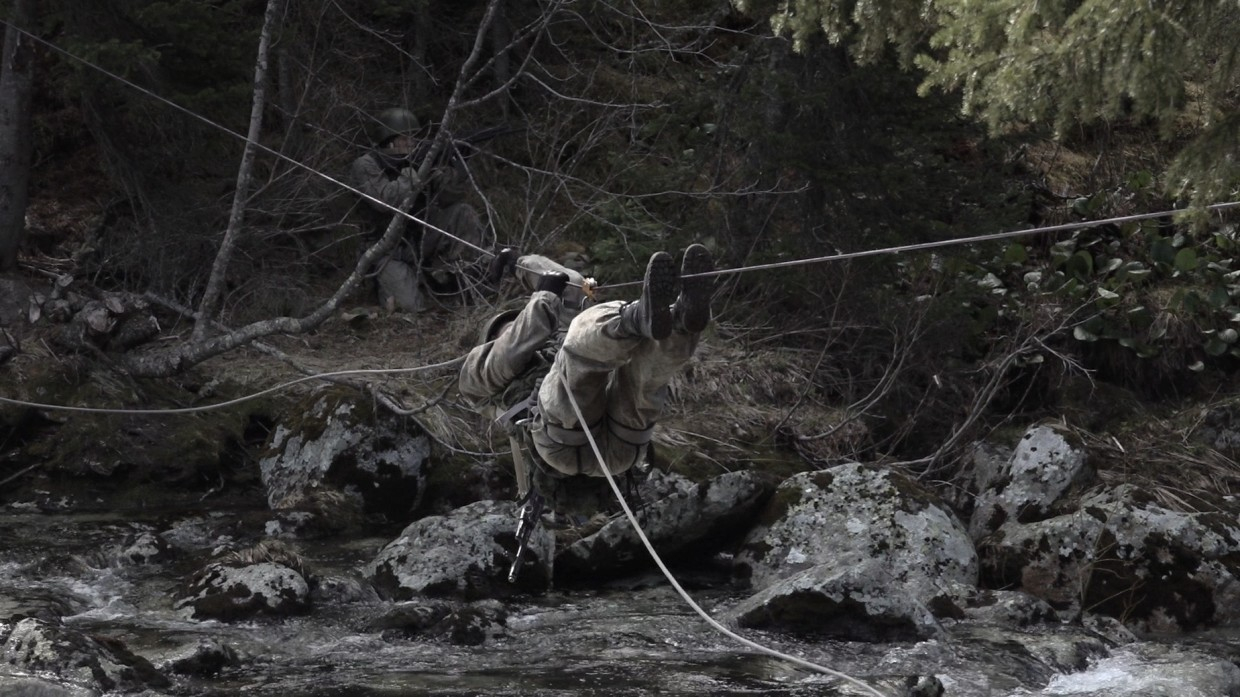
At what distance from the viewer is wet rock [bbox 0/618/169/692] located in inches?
290

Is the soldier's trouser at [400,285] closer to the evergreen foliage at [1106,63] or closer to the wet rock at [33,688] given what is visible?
the wet rock at [33,688]

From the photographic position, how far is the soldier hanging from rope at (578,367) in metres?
5.54

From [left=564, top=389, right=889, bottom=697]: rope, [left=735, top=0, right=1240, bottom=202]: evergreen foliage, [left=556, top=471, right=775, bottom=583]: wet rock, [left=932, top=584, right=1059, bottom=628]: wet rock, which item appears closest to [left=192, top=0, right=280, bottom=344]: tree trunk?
[left=556, top=471, right=775, bottom=583]: wet rock

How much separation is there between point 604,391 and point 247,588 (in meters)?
3.50

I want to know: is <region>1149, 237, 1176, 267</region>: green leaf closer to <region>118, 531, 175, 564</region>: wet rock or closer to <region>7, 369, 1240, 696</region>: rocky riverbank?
<region>7, 369, 1240, 696</region>: rocky riverbank

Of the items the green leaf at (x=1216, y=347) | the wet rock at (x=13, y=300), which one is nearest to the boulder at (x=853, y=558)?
the green leaf at (x=1216, y=347)

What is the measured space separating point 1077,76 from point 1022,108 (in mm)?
307

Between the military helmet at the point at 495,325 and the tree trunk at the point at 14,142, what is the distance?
6.46m

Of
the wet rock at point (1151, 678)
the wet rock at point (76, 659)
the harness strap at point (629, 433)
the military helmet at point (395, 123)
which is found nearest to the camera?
the harness strap at point (629, 433)

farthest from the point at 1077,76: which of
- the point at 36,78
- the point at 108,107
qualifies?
the point at 36,78

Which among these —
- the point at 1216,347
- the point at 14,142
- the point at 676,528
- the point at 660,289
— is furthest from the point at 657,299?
the point at 14,142

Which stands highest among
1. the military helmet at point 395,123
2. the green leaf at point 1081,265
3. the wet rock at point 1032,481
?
the military helmet at point 395,123

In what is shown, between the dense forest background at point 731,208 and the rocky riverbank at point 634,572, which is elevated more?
the dense forest background at point 731,208

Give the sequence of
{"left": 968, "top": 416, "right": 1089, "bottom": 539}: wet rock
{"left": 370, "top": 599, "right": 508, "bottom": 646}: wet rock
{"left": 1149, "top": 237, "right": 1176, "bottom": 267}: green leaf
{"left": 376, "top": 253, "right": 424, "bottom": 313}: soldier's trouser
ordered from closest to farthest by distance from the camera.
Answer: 1. {"left": 370, "top": 599, "right": 508, "bottom": 646}: wet rock
2. {"left": 968, "top": 416, "right": 1089, "bottom": 539}: wet rock
3. {"left": 1149, "top": 237, "right": 1176, "bottom": 267}: green leaf
4. {"left": 376, "top": 253, "right": 424, "bottom": 313}: soldier's trouser
